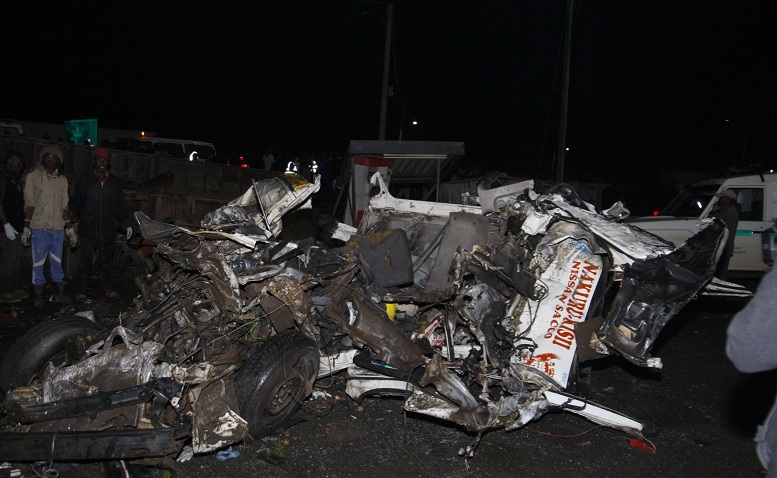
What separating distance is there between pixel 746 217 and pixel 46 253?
34.4 feet

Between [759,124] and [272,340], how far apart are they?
4337 centimetres

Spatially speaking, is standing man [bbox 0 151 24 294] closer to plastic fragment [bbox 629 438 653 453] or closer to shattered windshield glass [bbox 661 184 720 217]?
plastic fragment [bbox 629 438 653 453]

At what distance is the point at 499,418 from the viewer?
3488 millimetres

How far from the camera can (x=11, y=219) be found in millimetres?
6102

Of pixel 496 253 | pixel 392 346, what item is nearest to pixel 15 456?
pixel 392 346

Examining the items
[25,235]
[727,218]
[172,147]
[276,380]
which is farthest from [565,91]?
[276,380]

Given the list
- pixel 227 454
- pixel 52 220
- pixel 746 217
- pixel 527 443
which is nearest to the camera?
pixel 227 454

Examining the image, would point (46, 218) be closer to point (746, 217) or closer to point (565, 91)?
point (746, 217)

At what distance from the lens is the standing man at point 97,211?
20.7 feet

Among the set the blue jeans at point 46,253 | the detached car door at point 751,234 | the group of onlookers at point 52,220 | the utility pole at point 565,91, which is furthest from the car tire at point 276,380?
the utility pole at point 565,91

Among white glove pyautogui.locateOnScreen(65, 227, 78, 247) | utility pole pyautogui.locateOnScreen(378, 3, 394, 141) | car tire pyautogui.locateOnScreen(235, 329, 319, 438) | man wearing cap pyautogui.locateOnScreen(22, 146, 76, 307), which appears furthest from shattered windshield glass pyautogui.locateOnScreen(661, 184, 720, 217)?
utility pole pyautogui.locateOnScreen(378, 3, 394, 141)

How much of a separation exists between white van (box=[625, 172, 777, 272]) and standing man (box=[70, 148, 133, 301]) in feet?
24.5

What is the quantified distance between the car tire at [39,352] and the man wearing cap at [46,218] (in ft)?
9.96

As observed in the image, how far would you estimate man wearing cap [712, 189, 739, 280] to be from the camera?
7914mm
